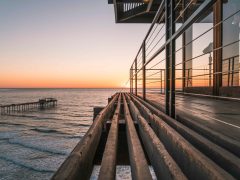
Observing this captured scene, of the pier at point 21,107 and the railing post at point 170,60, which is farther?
the pier at point 21,107

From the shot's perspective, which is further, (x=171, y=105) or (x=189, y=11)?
(x=189, y=11)

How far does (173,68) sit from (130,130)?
83cm

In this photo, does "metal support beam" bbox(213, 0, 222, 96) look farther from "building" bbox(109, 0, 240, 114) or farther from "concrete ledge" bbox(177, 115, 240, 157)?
"concrete ledge" bbox(177, 115, 240, 157)

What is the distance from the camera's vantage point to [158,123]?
7.19 feet

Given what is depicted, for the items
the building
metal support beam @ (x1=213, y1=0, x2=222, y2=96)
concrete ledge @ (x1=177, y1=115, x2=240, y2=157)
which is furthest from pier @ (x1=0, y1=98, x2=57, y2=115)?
concrete ledge @ (x1=177, y1=115, x2=240, y2=157)

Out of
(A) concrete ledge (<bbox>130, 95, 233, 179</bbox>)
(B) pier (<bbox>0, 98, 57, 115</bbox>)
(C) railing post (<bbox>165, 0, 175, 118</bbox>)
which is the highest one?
(C) railing post (<bbox>165, 0, 175, 118</bbox>)

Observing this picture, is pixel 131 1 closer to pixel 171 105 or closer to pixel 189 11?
pixel 189 11

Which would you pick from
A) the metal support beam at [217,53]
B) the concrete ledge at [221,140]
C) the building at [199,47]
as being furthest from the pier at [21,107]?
the concrete ledge at [221,140]

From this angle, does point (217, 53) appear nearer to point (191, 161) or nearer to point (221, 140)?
point (221, 140)

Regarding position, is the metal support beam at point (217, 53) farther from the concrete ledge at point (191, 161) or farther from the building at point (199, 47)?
the concrete ledge at point (191, 161)

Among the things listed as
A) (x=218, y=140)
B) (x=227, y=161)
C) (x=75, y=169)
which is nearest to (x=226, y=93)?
(x=218, y=140)

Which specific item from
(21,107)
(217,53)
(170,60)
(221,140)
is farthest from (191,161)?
(21,107)

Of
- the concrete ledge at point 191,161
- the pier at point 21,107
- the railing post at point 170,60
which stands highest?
the railing post at point 170,60

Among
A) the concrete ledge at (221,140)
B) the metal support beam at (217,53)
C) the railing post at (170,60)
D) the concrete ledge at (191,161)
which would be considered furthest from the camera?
the metal support beam at (217,53)
